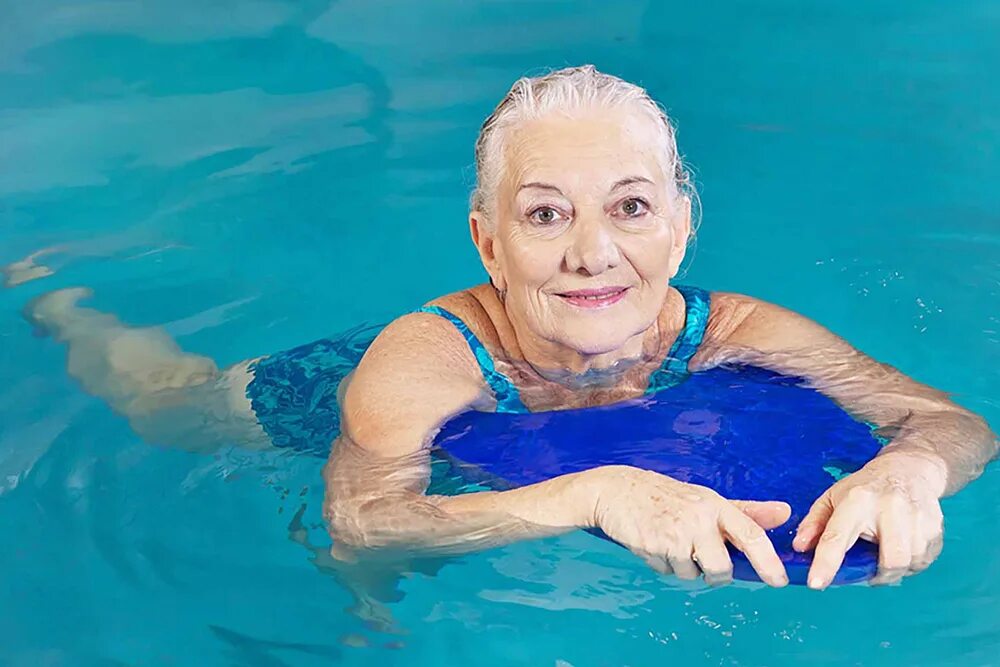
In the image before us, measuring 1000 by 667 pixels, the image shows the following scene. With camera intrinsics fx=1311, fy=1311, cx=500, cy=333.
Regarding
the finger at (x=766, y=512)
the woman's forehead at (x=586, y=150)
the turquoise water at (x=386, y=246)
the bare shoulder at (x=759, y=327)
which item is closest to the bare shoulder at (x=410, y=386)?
the turquoise water at (x=386, y=246)

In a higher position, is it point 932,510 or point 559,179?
point 559,179

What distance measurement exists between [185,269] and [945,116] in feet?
9.57

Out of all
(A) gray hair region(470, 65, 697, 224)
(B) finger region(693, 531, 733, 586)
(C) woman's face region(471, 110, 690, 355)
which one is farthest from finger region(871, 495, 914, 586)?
(A) gray hair region(470, 65, 697, 224)

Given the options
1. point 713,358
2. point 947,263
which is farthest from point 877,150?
point 713,358

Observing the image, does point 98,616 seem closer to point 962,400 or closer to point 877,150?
point 962,400

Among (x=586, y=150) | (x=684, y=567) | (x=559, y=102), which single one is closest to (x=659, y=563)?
(x=684, y=567)

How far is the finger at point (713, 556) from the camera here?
232 centimetres

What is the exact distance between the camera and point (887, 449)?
2.77m

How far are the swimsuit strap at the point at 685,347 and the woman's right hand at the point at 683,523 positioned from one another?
817mm

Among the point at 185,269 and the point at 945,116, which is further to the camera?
the point at 945,116

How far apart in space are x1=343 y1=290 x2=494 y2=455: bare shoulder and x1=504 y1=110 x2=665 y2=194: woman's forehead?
0.41 metres

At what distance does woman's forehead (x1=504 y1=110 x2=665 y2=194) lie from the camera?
9.64 ft

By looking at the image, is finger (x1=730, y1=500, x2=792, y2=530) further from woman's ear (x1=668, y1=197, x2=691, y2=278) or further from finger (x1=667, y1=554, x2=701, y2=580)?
woman's ear (x1=668, y1=197, x2=691, y2=278)

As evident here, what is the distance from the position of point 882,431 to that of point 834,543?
792 mm
